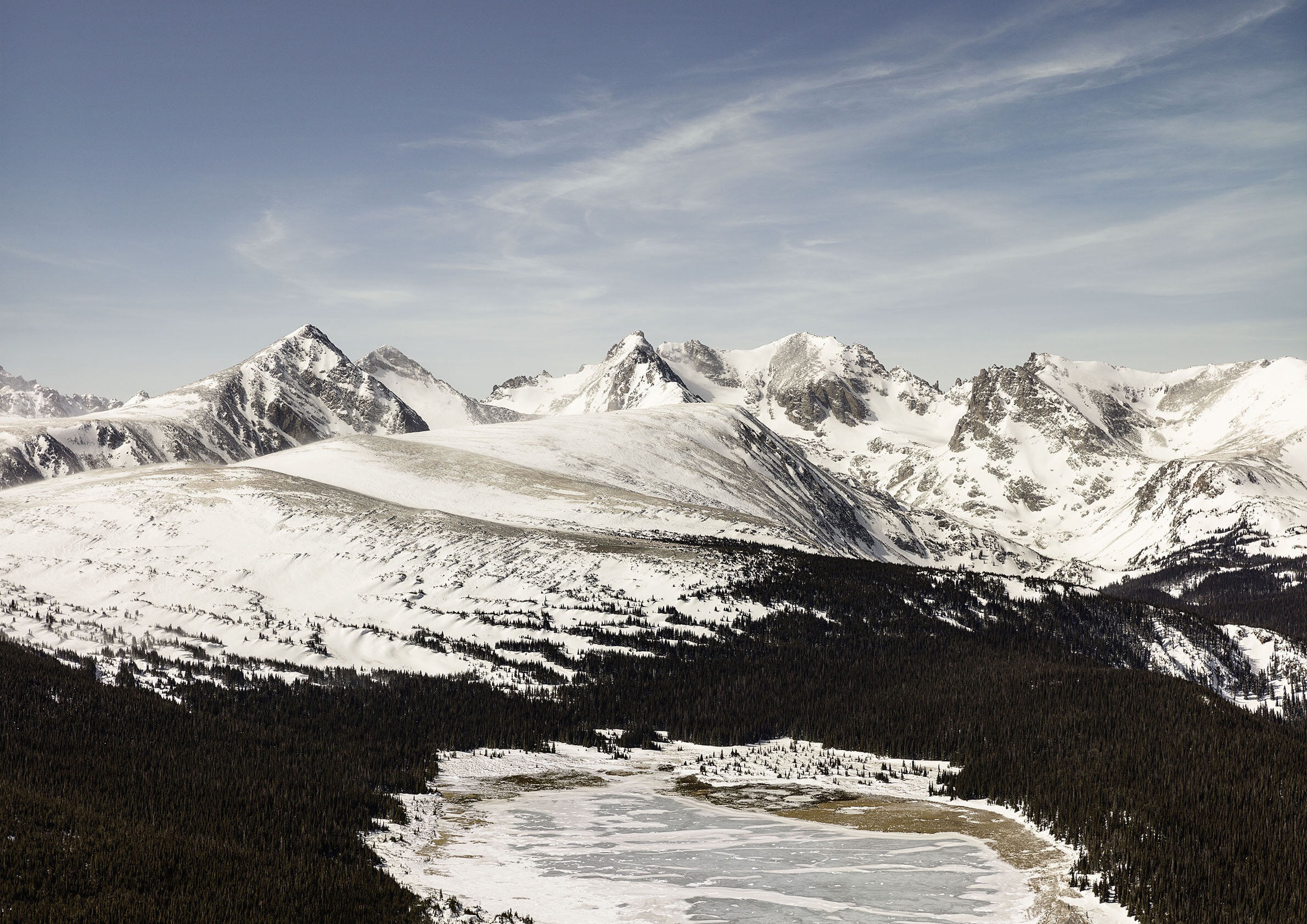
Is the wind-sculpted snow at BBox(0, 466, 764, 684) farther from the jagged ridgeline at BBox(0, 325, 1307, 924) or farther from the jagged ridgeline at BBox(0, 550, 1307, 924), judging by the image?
the jagged ridgeline at BBox(0, 550, 1307, 924)

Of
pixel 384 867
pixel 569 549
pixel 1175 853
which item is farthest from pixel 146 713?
pixel 569 549

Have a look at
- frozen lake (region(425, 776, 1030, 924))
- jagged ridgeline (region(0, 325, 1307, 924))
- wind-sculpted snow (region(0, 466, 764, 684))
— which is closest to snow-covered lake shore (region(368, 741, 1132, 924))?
frozen lake (region(425, 776, 1030, 924))

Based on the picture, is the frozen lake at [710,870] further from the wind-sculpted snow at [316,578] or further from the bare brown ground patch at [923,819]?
the wind-sculpted snow at [316,578]

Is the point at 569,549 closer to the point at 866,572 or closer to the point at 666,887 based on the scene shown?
the point at 866,572

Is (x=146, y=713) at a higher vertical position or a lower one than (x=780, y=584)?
lower

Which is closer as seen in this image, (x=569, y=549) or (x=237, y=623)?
(x=237, y=623)

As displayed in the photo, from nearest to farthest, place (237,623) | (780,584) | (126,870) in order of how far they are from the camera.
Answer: (126,870) < (237,623) < (780,584)

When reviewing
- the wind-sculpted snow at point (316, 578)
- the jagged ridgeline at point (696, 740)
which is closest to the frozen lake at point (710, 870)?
the jagged ridgeline at point (696, 740)

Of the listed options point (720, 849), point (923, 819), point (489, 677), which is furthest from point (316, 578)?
point (923, 819)

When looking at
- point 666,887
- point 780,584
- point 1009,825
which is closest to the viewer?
point 666,887
